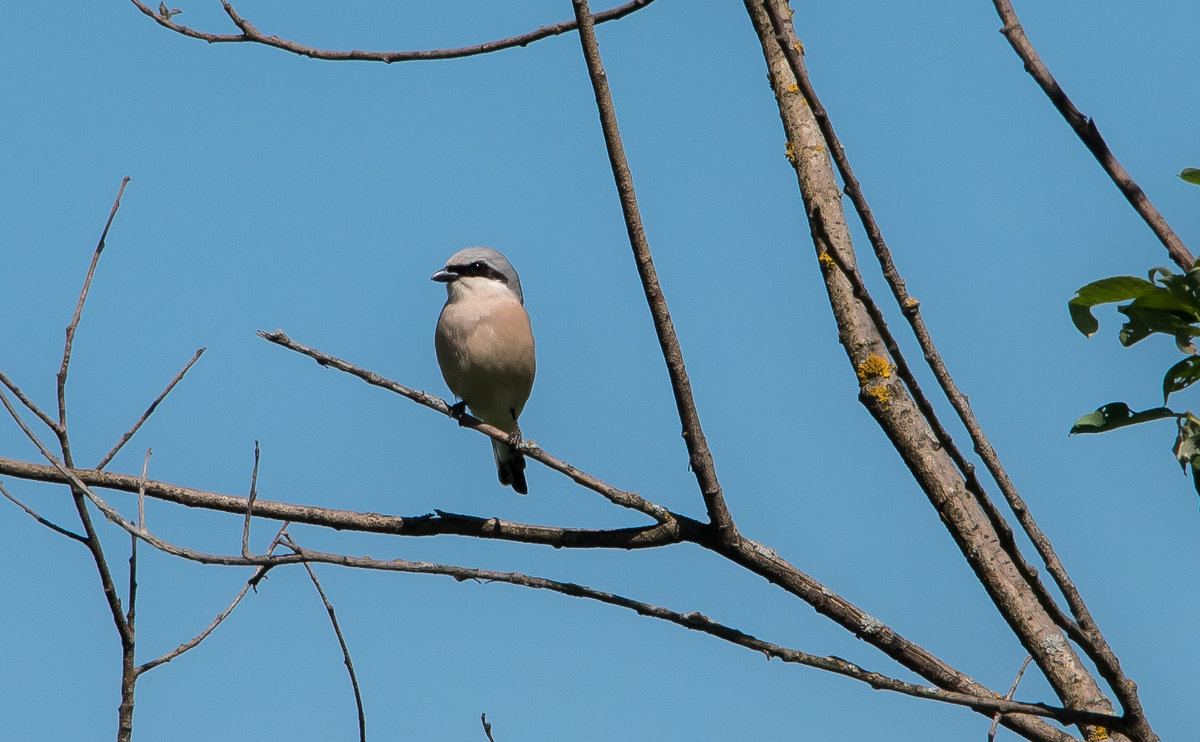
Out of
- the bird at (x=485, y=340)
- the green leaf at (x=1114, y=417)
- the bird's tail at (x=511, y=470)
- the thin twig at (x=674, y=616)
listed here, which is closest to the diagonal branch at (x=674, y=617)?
the thin twig at (x=674, y=616)

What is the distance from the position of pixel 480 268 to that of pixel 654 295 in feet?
15.2

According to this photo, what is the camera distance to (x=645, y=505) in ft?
10.3

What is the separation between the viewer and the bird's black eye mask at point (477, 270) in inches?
290

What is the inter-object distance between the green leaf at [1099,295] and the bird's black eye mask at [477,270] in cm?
541

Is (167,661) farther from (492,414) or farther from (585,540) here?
(492,414)

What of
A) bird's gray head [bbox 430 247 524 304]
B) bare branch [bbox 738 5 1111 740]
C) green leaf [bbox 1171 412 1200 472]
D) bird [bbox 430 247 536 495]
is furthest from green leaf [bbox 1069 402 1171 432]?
bird's gray head [bbox 430 247 524 304]

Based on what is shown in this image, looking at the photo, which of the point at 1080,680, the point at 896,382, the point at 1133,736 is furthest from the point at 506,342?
the point at 1133,736

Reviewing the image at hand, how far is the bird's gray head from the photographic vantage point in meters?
7.37

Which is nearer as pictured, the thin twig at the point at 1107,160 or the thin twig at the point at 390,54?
the thin twig at the point at 1107,160

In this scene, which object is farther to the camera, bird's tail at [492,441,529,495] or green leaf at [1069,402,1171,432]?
bird's tail at [492,441,529,495]

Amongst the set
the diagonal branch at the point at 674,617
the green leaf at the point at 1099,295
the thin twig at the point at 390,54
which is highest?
the thin twig at the point at 390,54

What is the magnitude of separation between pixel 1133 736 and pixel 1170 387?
0.82m

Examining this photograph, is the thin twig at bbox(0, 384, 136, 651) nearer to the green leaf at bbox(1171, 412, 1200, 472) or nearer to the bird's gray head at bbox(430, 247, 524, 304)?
the green leaf at bbox(1171, 412, 1200, 472)

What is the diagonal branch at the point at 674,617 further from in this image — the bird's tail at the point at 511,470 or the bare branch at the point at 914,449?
the bird's tail at the point at 511,470
